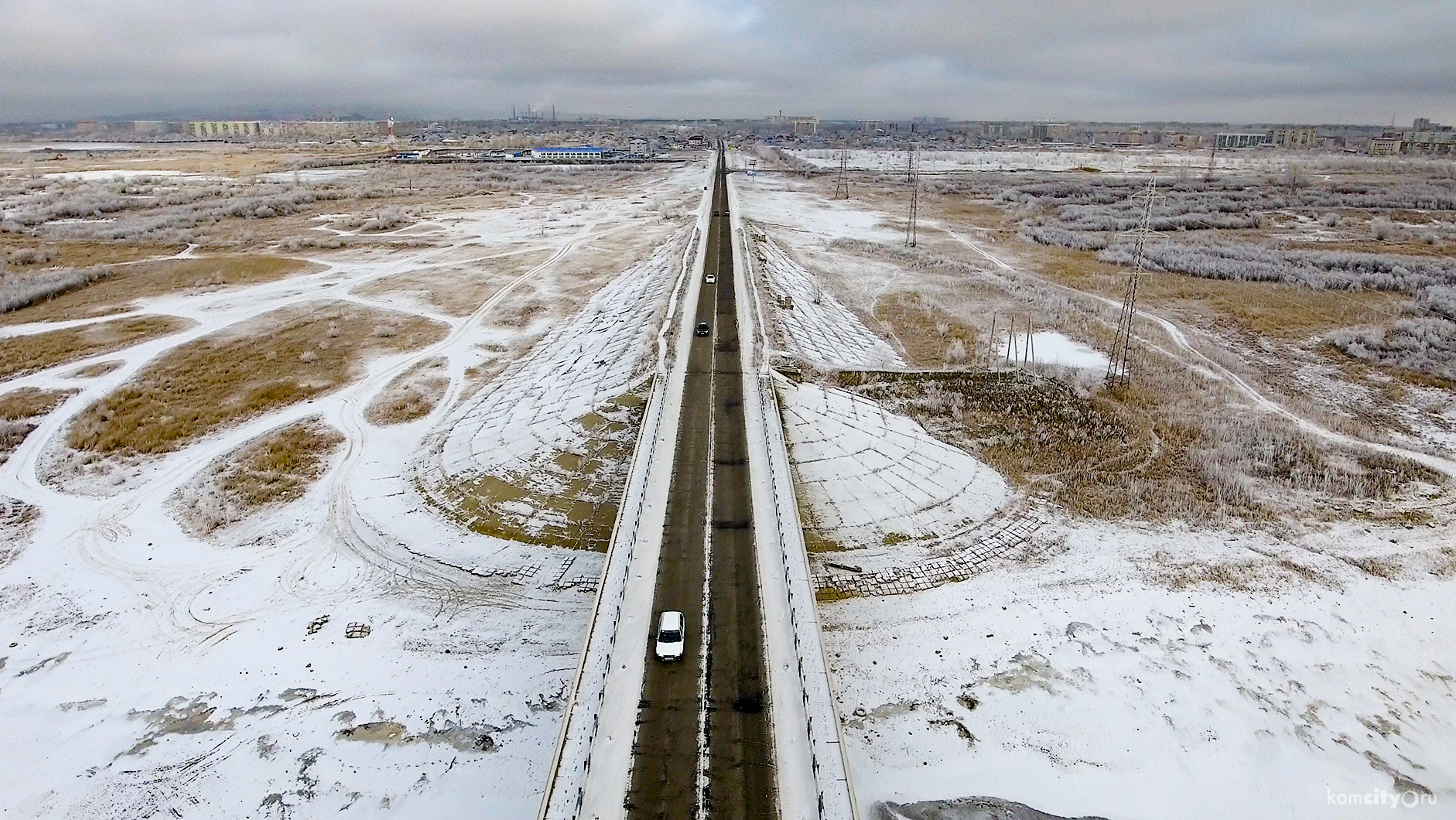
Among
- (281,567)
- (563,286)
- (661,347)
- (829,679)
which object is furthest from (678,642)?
(563,286)

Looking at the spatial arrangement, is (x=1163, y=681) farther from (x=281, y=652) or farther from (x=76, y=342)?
(x=76, y=342)

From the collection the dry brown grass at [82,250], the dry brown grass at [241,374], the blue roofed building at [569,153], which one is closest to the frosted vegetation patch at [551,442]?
the dry brown grass at [241,374]

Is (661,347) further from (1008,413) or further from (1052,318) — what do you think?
(1052,318)

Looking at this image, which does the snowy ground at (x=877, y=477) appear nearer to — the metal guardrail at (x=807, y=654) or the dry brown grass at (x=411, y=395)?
the metal guardrail at (x=807, y=654)

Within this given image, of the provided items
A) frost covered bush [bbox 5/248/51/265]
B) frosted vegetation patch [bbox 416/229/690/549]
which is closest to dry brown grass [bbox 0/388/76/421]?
frosted vegetation patch [bbox 416/229/690/549]

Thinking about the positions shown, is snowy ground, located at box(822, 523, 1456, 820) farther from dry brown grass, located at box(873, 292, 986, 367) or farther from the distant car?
dry brown grass, located at box(873, 292, 986, 367)
